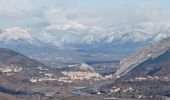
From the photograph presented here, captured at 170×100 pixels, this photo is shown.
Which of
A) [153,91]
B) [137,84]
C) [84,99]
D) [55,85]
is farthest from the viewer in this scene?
[55,85]

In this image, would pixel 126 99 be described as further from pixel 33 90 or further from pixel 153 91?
pixel 33 90

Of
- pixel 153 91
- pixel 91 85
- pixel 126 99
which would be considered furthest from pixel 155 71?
pixel 126 99

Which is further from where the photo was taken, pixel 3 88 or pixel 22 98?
pixel 3 88

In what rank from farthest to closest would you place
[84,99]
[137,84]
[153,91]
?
[137,84]
[153,91]
[84,99]

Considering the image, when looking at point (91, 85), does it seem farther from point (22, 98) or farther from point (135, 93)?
point (22, 98)

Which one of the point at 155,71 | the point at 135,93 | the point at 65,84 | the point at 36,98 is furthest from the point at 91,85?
the point at 36,98

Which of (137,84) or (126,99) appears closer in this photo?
(126,99)

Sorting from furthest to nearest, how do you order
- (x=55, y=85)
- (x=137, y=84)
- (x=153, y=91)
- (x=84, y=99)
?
1. (x=55, y=85)
2. (x=137, y=84)
3. (x=153, y=91)
4. (x=84, y=99)

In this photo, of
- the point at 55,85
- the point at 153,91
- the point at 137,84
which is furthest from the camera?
the point at 55,85
